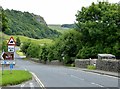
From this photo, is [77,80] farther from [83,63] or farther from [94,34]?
[94,34]

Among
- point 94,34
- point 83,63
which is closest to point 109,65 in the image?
point 83,63

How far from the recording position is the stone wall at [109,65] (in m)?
41.8

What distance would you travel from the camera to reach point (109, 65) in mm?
45969

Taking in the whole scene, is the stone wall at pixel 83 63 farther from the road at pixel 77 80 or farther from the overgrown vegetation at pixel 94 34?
the road at pixel 77 80

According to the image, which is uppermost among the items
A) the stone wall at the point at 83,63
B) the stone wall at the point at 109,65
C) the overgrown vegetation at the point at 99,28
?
the overgrown vegetation at the point at 99,28

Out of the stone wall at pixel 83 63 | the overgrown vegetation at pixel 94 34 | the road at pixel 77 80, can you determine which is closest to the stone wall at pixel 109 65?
the road at pixel 77 80

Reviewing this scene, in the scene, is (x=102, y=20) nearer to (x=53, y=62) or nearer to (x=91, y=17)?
(x=91, y=17)

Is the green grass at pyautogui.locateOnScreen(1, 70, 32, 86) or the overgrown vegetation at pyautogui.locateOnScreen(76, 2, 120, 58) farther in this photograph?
the overgrown vegetation at pyautogui.locateOnScreen(76, 2, 120, 58)

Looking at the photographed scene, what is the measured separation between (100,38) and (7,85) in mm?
51492

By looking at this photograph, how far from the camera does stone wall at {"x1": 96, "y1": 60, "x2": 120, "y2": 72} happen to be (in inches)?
1645

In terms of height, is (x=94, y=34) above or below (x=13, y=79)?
above

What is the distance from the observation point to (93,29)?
74.6m

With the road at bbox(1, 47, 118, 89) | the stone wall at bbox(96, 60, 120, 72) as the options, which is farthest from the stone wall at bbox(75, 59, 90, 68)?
the road at bbox(1, 47, 118, 89)

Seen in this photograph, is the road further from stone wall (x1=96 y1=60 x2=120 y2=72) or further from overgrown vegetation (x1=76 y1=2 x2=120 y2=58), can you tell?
overgrown vegetation (x1=76 y1=2 x2=120 y2=58)
